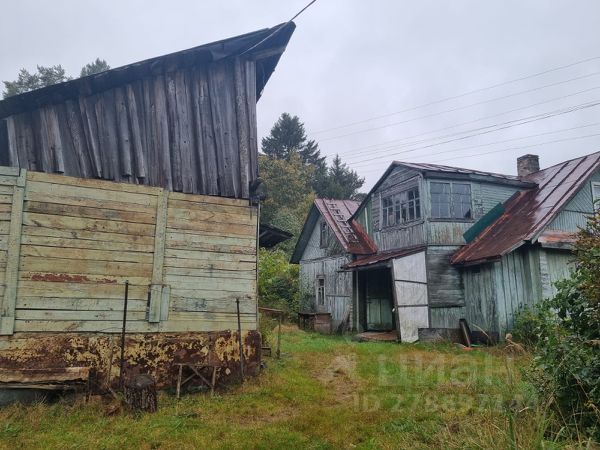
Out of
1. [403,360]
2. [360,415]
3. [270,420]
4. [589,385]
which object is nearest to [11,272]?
[270,420]

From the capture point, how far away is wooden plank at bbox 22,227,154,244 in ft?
20.3

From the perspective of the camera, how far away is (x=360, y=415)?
5906mm

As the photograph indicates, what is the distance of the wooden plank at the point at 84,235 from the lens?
6.20 meters

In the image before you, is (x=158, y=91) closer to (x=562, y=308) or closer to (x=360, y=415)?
(x=360, y=415)

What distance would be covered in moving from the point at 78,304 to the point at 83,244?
94cm

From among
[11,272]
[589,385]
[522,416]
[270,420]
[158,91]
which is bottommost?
[270,420]

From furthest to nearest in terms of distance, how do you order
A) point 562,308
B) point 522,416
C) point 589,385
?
1. point 562,308
2. point 522,416
3. point 589,385

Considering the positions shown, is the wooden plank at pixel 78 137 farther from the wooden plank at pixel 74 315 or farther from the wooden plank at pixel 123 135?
the wooden plank at pixel 74 315

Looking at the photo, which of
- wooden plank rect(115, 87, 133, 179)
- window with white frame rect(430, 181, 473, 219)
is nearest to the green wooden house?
window with white frame rect(430, 181, 473, 219)

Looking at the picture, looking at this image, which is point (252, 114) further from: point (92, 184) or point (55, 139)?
point (55, 139)

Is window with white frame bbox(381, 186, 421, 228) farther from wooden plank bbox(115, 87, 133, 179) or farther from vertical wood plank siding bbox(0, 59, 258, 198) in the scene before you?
wooden plank bbox(115, 87, 133, 179)

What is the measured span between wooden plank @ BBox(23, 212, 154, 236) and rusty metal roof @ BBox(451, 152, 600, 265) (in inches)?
403

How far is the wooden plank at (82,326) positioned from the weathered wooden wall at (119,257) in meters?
0.01

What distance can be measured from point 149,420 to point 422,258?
11.2 metres
